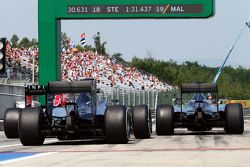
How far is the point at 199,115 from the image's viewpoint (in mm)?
20297

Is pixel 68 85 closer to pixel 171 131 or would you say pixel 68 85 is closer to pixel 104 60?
pixel 171 131

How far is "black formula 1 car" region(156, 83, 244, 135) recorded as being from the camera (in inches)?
782

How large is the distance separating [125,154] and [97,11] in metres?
17.2

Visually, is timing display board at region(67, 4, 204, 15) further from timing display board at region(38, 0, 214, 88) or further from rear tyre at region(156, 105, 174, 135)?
rear tyre at region(156, 105, 174, 135)

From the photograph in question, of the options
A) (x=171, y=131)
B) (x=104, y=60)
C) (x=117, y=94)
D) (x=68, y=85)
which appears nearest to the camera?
(x=68, y=85)

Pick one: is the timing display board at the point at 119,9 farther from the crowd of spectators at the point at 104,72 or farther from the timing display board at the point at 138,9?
the crowd of spectators at the point at 104,72

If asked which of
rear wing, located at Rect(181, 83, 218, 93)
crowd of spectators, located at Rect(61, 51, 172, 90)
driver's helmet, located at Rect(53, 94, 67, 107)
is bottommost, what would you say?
driver's helmet, located at Rect(53, 94, 67, 107)

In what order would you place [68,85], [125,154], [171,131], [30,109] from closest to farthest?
1. [125,154]
2. [30,109]
3. [68,85]
4. [171,131]

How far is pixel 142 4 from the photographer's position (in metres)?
27.5

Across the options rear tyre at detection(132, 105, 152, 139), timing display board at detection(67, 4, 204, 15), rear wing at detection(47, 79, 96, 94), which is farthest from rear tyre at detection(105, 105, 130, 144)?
timing display board at detection(67, 4, 204, 15)

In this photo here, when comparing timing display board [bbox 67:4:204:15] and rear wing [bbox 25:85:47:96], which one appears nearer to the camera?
rear wing [bbox 25:85:47:96]

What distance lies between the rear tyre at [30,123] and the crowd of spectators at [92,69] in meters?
37.0

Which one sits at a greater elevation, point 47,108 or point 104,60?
point 104,60

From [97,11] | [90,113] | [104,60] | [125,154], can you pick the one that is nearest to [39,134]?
[90,113]
